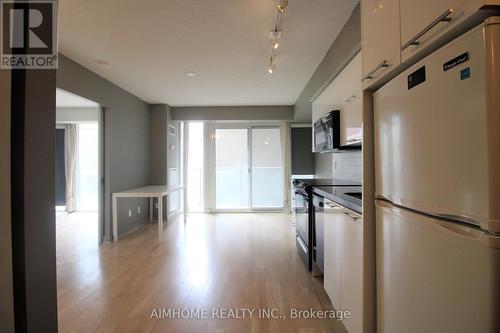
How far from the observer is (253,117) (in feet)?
18.2

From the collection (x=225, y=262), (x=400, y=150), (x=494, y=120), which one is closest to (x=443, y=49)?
(x=494, y=120)

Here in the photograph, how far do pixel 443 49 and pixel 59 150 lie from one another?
7.99m

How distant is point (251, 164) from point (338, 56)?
3.98m

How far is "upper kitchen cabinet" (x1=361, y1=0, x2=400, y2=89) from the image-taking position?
1.12 metres

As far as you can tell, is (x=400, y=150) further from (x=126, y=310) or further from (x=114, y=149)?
(x=114, y=149)

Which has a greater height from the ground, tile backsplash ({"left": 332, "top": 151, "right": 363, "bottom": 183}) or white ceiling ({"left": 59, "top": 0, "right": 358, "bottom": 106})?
white ceiling ({"left": 59, "top": 0, "right": 358, "bottom": 106})

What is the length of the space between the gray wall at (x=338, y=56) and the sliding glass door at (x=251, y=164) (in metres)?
2.24

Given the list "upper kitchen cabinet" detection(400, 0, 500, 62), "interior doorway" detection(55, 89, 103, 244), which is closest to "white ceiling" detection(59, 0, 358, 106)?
"upper kitchen cabinet" detection(400, 0, 500, 62)

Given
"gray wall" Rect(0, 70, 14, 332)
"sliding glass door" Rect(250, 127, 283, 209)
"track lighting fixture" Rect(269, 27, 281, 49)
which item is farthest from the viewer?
"sliding glass door" Rect(250, 127, 283, 209)

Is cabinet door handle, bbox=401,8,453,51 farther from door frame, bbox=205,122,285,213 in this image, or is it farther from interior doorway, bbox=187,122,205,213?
interior doorway, bbox=187,122,205,213

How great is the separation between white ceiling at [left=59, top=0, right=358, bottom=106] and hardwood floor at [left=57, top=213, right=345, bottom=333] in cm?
247

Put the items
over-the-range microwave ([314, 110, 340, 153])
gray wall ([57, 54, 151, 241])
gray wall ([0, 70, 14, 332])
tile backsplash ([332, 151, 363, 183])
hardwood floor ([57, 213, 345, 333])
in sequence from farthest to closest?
gray wall ([57, 54, 151, 241]) < tile backsplash ([332, 151, 363, 183]) < over-the-range microwave ([314, 110, 340, 153]) < hardwood floor ([57, 213, 345, 333]) < gray wall ([0, 70, 14, 332])

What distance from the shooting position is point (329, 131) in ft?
8.90

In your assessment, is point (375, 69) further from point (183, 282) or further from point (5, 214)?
point (183, 282)
